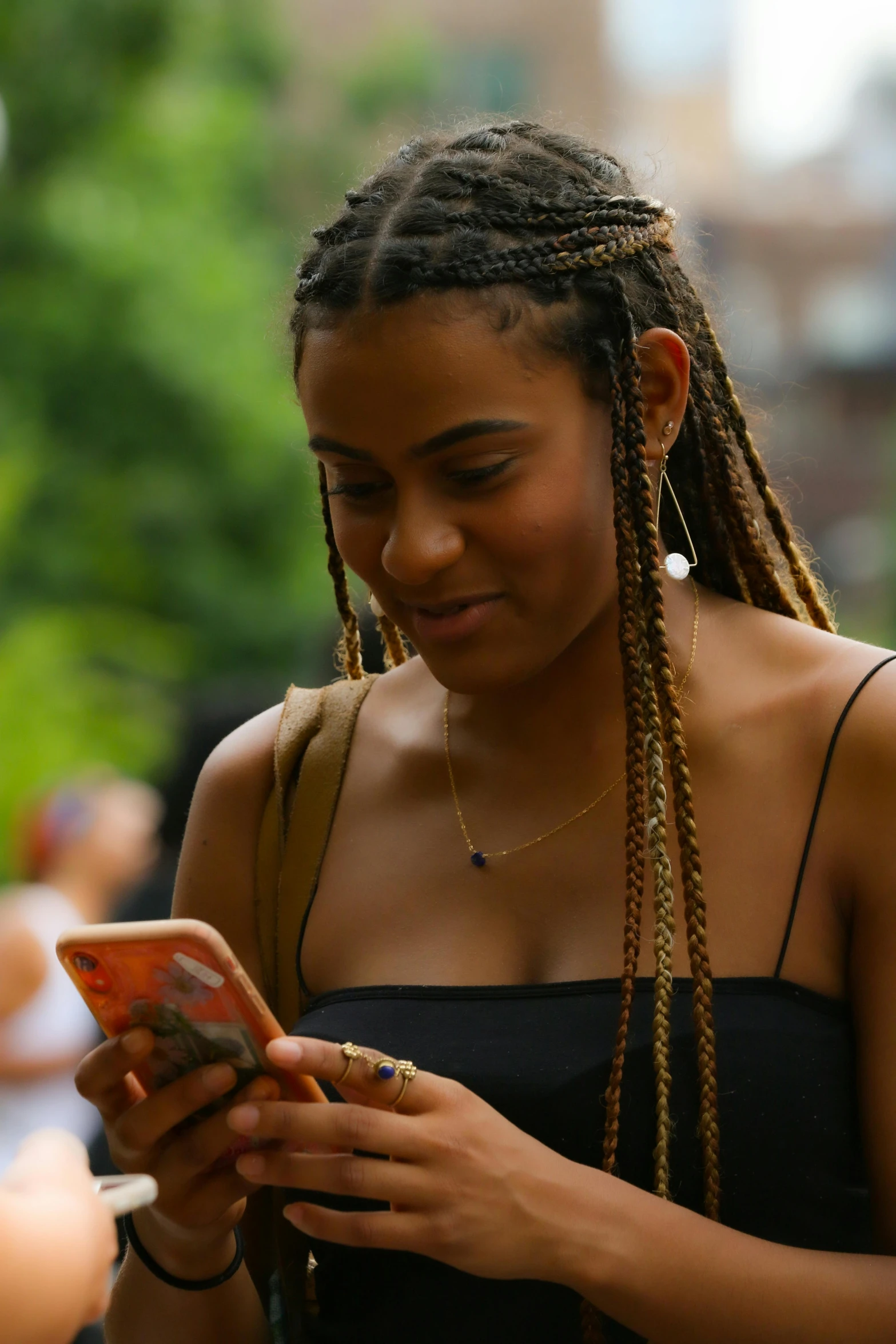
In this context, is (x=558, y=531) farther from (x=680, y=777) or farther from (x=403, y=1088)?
(x=403, y=1088)

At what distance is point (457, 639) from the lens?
1849mm

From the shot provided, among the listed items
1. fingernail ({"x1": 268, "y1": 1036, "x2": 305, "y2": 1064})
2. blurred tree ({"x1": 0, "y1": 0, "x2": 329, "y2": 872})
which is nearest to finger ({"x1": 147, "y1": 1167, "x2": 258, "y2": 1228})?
fingernail ({"x1": 268, "y1": 1036, "x2": 305, "y2": 1064})

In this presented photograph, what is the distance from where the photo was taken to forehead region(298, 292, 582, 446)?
1746mm

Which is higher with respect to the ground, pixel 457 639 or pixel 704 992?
pixel 457 639

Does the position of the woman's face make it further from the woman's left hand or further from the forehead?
the woman's left hand

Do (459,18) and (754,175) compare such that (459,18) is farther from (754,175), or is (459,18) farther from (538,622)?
(538,622)

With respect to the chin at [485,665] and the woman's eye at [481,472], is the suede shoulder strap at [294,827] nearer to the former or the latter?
the chin at [485,665]

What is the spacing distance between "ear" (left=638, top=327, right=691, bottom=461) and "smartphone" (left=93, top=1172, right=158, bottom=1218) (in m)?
1.04

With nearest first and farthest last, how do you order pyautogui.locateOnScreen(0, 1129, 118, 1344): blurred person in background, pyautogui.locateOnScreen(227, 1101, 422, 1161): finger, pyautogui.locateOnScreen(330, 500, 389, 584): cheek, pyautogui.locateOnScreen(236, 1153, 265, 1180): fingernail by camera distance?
pyautogui.locateOnScreen(0, 1129, 118, 1344): blurred person in background
pyautogui.locateOnScreen(227, 1101, 422, 1161): finger
pyautogui.locateOnScreen(236, 1153, 265, 1180): fingernail
pyautogui.locateOnScreen(330, 500, 389, 584): cheek

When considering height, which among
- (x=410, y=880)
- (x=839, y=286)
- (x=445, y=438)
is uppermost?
(x=839, y=286)

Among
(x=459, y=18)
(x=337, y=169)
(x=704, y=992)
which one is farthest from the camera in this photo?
(x=459, y=18)

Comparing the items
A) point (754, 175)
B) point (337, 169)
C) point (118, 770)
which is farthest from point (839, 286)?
point (118, 770)

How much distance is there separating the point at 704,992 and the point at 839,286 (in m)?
39.8

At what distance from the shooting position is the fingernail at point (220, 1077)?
169 cm
